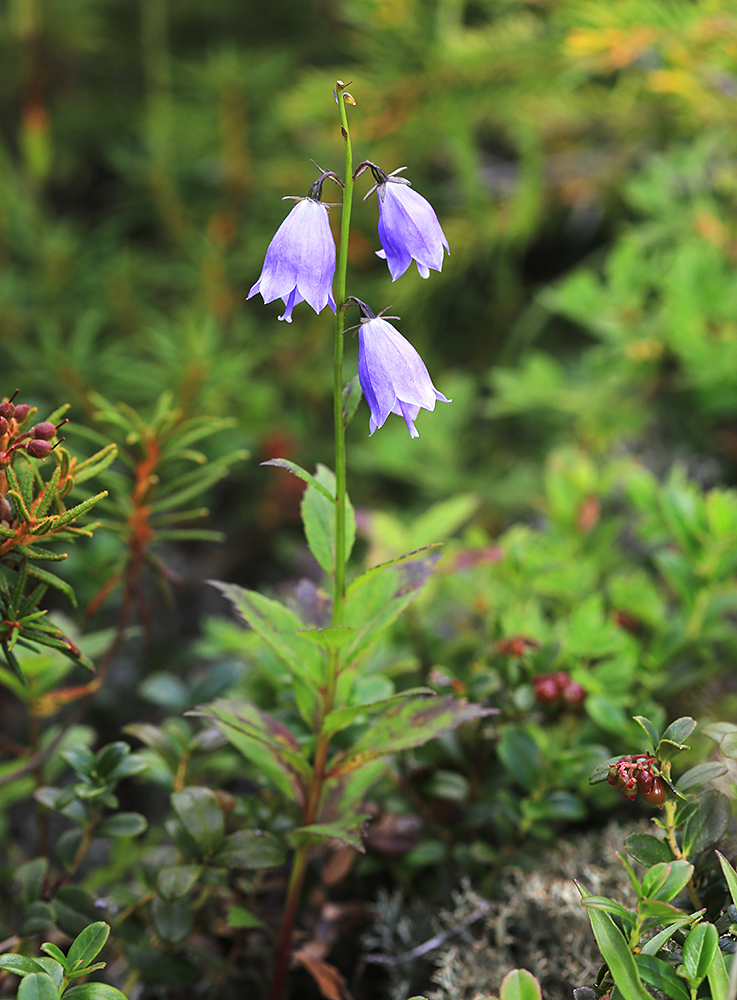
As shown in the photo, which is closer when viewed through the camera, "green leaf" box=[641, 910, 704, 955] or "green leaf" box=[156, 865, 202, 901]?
"green leaf" box=[641, 910, 704, 955]

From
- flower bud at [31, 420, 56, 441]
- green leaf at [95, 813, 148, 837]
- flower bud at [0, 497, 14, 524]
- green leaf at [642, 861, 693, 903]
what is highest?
flower bud at [31, 420, 56, 441]

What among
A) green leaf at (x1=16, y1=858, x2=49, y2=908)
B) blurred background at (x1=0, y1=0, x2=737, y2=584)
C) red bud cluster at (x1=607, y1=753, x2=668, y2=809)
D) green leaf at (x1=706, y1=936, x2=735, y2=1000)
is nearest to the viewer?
green leaf at (x1=706, y1=936, x2=735, y2=1000)

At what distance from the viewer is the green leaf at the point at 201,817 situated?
94cm

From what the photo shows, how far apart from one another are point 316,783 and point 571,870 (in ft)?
1.16

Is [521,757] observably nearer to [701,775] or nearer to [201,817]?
[701,775]

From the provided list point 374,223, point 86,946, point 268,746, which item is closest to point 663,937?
point 268,746

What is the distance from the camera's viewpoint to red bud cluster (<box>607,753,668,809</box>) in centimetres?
78

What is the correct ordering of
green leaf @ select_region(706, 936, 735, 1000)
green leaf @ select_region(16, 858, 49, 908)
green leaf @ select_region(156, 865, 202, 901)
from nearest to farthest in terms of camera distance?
green leaf @ select_region(706, 936, 735, 1000) → green leaf @ select_region(156, 865, 202, 901) → green leaf @ select_region(16, 858, 49, 908)

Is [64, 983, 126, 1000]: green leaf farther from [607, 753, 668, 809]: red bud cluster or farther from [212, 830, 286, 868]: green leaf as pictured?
[607, 753, 668, 809]: red bud cluster

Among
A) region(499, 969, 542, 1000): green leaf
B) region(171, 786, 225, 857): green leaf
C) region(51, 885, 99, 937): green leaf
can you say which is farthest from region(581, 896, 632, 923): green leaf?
region(51, 885, 99, 937): green leaf

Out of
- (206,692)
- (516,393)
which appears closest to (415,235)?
(206,692)

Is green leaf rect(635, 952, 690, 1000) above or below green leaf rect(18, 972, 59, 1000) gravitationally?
below

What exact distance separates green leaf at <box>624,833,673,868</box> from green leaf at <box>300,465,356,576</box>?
1.34ft

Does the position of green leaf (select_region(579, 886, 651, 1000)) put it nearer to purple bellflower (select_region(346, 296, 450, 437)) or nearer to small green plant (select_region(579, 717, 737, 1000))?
small green plant (select_region(579, 717, 737, 1000))
